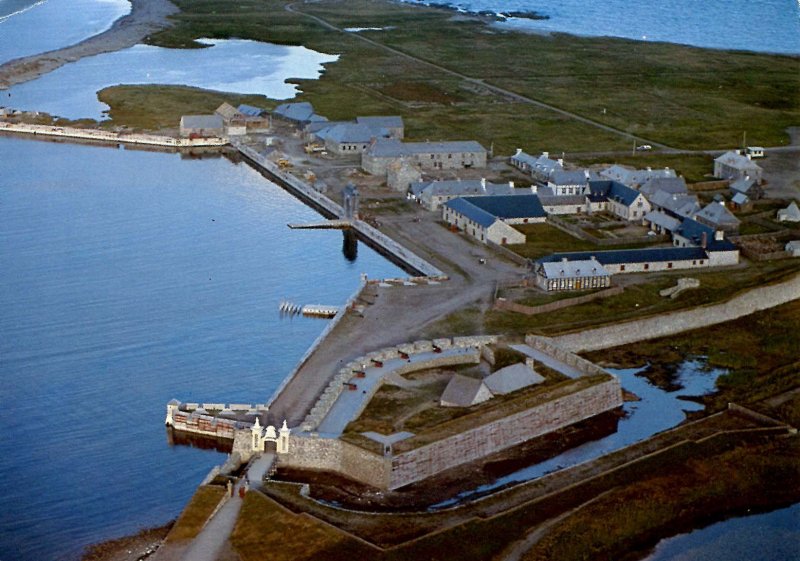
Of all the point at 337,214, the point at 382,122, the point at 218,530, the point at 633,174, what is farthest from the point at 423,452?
the point at 382,122

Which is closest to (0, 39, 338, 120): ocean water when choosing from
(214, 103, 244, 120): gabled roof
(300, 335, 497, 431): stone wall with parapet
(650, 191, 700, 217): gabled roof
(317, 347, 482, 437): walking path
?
(214, 103, 244, 120): gabled roof

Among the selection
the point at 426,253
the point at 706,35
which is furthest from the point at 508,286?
the point at 706,35

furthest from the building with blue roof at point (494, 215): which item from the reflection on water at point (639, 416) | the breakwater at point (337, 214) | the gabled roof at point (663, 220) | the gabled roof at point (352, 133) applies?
the gabled roof at point (352, 133)

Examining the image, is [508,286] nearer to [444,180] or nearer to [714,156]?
[444,180]

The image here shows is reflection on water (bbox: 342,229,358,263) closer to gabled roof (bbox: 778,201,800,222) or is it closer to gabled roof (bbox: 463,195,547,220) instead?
gabled roof (bbox: 463,195,547,220)

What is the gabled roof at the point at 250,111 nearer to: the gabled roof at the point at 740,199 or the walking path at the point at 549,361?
the gabled roof at the point at 740,199

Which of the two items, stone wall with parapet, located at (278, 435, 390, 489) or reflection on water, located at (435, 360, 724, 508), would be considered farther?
reflection on water, located at (435, 360, 724, 508)
